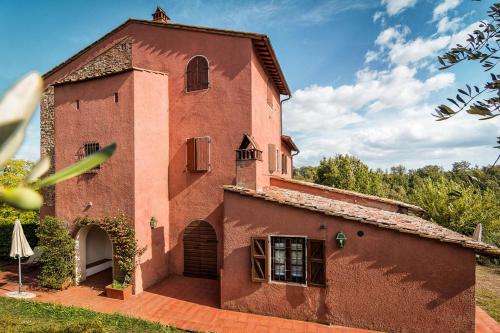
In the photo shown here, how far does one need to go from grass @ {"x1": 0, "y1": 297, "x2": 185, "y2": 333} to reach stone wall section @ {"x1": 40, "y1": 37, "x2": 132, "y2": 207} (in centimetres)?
519

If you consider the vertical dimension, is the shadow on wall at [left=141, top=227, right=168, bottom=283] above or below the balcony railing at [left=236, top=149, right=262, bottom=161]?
below

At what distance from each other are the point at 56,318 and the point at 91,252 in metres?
4.68

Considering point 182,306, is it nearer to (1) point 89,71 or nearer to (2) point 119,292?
(2) point 119,292

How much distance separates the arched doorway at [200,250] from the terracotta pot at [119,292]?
255 cm

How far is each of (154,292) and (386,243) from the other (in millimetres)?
8161

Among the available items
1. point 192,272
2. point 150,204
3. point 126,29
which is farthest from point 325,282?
point 126,29

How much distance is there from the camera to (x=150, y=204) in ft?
35.4

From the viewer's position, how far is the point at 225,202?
9.07 meters

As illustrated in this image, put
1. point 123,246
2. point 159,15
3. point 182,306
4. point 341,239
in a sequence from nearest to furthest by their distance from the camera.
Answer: point 341,239 → point 182,306 → point 123,246 → point 159,15

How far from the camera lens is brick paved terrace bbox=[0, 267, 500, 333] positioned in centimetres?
779

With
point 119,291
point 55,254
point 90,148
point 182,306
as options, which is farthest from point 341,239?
point 55,254

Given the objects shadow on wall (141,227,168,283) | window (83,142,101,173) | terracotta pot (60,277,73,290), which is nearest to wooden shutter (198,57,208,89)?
window (83,142,101,173)

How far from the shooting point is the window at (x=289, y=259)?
319 inches

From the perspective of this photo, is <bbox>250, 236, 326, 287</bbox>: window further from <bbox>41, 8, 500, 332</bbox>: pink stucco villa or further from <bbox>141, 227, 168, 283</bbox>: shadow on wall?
<bbox>141, 227, 168, 283</bbox>: shadow on wall
